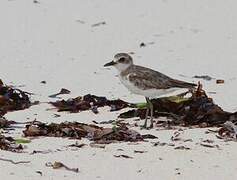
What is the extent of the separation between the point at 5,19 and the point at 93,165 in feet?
21.4

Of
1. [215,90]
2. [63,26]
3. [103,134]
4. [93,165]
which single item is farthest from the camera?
[63,26]

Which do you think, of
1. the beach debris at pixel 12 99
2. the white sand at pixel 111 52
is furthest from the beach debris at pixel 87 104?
the beach debris at pixel 12 99

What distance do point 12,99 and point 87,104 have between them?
0.82 meters

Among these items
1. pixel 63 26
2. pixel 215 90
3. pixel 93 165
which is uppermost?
pixel 63 26

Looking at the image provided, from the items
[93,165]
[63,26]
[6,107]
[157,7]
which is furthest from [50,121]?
[157,7]

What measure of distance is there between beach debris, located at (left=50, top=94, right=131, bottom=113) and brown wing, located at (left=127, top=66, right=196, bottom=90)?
0.57m

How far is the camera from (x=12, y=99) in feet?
28.5

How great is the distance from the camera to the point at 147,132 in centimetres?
732

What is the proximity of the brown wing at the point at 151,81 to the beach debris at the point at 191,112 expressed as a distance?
0.68 feet

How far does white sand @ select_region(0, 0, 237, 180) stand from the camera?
6367 mm

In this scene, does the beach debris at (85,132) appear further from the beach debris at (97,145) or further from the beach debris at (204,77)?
the beach debris at (204,77)

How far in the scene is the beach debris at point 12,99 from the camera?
8446 millimetres

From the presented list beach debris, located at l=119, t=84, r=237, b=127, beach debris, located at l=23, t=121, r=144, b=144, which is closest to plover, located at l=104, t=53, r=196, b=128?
beach debris, located at l=119, t=84, r=237, b=127

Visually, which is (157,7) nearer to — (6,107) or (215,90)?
(215,90)
